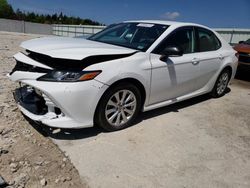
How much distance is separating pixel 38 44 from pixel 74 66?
76 cm

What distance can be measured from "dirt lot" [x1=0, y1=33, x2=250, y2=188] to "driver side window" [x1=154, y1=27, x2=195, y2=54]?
3.77ft

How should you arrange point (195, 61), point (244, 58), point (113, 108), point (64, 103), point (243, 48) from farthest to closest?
point (243, 48) < point (244, 58) < point (195, 61) < point (113, 108) < point (64, 103)

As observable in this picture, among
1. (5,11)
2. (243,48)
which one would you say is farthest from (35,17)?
(243,48)

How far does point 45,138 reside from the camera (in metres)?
3.38

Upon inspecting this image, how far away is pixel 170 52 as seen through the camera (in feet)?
12.5

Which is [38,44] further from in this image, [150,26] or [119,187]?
[119,187]

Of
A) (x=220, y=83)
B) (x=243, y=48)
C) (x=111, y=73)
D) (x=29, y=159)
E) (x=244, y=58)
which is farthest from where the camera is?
(x=243, y=48)

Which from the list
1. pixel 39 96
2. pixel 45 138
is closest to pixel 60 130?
pixel 45 138

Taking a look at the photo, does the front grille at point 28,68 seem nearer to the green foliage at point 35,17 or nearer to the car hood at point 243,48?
the car hood at point 243,48

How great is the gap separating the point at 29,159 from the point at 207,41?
384 cm

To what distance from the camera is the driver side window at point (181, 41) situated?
4027 mm

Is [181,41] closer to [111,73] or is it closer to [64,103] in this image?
[111,73]

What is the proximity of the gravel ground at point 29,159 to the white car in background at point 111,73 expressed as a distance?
0.31 m

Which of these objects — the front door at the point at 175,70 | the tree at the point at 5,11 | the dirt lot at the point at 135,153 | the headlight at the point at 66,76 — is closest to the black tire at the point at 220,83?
the front door at the point at 175,70
